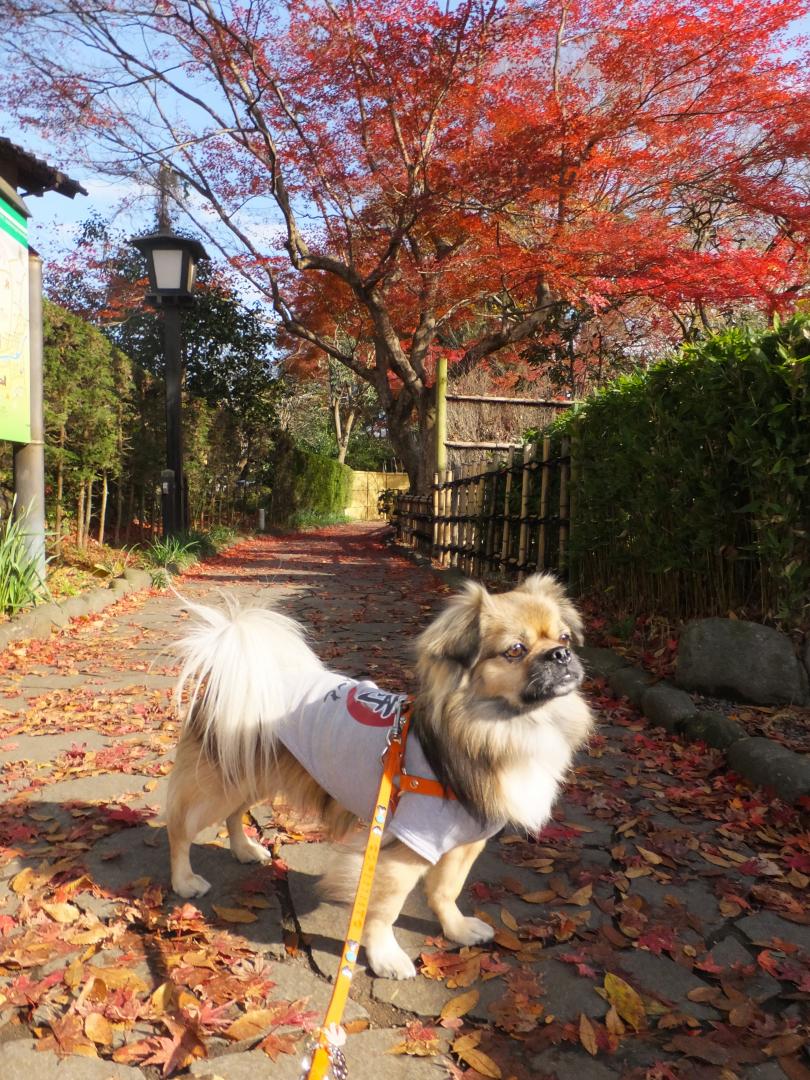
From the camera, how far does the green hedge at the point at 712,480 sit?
4.29 m

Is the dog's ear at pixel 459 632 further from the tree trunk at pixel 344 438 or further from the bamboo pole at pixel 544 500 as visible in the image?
the tree trunk at pixel 344 438

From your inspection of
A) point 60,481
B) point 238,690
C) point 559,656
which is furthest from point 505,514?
point 559,656

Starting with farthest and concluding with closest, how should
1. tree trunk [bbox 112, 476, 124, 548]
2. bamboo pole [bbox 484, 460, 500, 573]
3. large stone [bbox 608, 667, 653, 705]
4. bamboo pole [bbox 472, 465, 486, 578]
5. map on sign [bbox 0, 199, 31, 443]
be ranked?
tree trunk [bbox 112, 476, 124, 548] < bamboo pole [bbox 472, 465, 486, 578] < bamboo pole [bbox 484, 460, 500, 573] < map on sign [bbox 0, 199, 31, 443] < large stone [bbox 608, 667, 653, 705]

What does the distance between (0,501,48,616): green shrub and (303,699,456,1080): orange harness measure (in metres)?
5.22

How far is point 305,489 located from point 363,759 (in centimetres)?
2319

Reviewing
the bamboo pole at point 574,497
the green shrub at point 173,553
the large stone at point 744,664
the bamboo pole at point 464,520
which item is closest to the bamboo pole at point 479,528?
the bamboo pole at point 464,520

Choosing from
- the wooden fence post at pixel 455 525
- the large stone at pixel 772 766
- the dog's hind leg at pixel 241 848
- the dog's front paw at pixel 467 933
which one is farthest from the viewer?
the wooden fence post at pixel 455 525

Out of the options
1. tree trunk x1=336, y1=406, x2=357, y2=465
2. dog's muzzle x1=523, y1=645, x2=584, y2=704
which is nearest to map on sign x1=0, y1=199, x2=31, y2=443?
dog's muzzle x1=523, y1=645, x2=584, y2=704

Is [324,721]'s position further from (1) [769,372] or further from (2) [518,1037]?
(1) [769,372]

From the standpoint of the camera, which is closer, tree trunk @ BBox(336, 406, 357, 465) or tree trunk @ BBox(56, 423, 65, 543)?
tree trunk @ BBox(56, 423, 65, 543)

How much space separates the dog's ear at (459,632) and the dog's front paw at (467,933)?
96cm

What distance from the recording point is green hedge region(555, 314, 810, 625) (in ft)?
14.1

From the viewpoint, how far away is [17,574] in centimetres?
669

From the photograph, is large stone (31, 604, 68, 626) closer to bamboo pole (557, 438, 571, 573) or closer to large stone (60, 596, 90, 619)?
large stone (60, 596, 90, 619)
